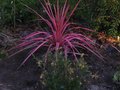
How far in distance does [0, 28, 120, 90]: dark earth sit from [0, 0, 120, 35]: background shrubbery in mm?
477

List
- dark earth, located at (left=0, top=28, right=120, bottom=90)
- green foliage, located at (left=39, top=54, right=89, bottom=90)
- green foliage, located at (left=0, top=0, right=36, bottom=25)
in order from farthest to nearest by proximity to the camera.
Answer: green foliage, located at (left=0, top=0, right=36, bottom=25) → dark earth, located at (left=0, top=28, right=120, bottom=90) → green foliage, located at (left=39, top=54, right=89, bottom=90)

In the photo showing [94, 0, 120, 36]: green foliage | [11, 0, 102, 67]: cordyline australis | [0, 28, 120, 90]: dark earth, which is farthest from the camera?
Answer: [94, 0, 120, 36]: green foliage

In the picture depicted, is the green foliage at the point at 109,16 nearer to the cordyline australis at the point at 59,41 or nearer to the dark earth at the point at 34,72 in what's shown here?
the dark earth at the point at 34,72

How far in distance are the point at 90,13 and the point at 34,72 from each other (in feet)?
4.83

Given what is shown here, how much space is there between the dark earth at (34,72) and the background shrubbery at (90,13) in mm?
477

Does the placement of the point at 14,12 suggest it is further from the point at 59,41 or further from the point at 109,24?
the point at 109,24

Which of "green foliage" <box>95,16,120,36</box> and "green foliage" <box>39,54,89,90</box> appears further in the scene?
"green foliage" <box>95,16,120,36</box>

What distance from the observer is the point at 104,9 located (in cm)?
572

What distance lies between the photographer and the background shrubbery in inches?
225

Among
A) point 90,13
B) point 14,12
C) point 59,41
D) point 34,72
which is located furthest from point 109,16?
point 34,72

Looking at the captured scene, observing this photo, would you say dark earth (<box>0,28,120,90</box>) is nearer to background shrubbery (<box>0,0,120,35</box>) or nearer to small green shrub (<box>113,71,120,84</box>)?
small green shrub (<box>113,71,120,84</box>)

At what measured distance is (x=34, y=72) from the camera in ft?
16.0

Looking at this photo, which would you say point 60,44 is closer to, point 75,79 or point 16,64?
point 16,64

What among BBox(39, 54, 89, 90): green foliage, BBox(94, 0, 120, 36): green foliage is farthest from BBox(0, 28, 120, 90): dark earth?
BBox(94, 0, 120, 36): green foliage
